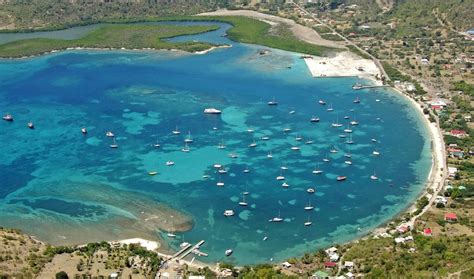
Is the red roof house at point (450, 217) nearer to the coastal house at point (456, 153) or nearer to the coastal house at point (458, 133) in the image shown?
the coastal house at point (456, 153)

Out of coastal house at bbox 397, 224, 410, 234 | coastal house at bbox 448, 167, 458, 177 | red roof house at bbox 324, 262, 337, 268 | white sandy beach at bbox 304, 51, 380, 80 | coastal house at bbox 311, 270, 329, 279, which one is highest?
white sandy beach at bbox 304, 51, 380, 80

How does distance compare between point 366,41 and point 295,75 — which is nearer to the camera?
point 295,75

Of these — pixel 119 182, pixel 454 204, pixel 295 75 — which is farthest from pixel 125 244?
pixel 295 75

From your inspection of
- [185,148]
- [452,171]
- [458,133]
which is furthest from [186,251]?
[458,133]

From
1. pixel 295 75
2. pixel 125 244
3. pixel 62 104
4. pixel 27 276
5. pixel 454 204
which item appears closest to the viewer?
pixel 27 276

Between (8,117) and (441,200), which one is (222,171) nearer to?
(441,200)

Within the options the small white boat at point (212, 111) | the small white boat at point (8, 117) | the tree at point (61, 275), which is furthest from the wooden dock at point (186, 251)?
the small white boat at point (8, 117)

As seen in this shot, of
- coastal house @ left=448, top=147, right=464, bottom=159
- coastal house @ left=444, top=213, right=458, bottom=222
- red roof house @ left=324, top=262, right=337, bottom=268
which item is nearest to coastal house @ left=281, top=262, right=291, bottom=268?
red roof house @ left=324, top=262, right=337, bottom=268

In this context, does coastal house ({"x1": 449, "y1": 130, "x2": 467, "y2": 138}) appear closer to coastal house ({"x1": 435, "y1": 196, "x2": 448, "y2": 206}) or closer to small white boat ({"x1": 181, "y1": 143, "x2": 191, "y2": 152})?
coastal house ({"x1": 435, "y1": 196, "x2": 448, "y2": 206})

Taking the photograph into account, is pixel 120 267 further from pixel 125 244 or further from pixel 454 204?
pixel 454 204
